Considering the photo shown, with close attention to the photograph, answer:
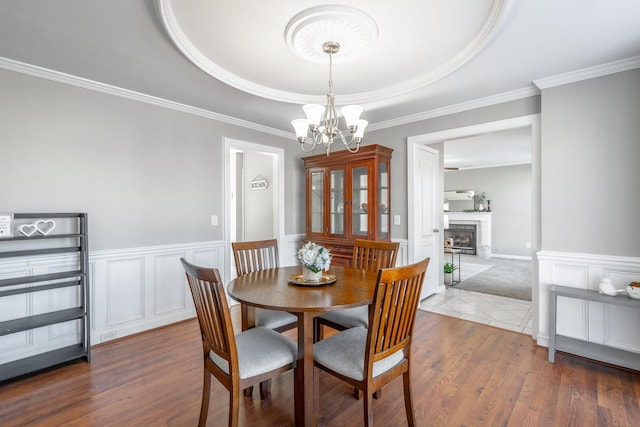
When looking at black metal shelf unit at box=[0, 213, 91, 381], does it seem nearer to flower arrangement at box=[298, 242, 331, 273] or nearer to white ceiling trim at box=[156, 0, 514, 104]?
white ceiling trim at box=[156, 0, 514, 104]

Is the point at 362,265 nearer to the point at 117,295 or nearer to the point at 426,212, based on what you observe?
the point at 426,212

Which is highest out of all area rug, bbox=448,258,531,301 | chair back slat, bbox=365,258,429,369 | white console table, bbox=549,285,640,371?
chair back slat, bbox=365,258,429,369

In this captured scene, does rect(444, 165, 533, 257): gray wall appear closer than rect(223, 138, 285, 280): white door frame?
No

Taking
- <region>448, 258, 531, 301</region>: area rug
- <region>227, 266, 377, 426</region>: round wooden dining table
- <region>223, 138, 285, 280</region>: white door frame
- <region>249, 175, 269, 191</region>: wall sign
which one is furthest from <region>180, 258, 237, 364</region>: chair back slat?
<region>448, 258, 531, 301</region>: area rug

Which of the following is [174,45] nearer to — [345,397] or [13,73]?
[13,73]

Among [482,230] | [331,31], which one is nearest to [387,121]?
[331,31]

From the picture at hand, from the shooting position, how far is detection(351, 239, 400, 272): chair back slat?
102 inches

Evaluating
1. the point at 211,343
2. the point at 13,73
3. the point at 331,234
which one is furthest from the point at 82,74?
the point at 331,234

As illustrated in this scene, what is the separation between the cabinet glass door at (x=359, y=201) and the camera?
12.5 feet

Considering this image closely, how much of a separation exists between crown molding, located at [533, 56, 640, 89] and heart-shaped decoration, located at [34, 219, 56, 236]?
426 centimetres

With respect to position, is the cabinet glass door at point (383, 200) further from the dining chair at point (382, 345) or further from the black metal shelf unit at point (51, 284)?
the black metal shelf unit at point (51, 284)

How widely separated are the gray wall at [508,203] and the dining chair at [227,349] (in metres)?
7.81

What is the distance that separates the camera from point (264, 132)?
416 centimetres

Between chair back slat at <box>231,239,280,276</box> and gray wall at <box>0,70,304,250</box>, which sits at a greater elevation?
gray wall at <box>0,70,304,250</box>
